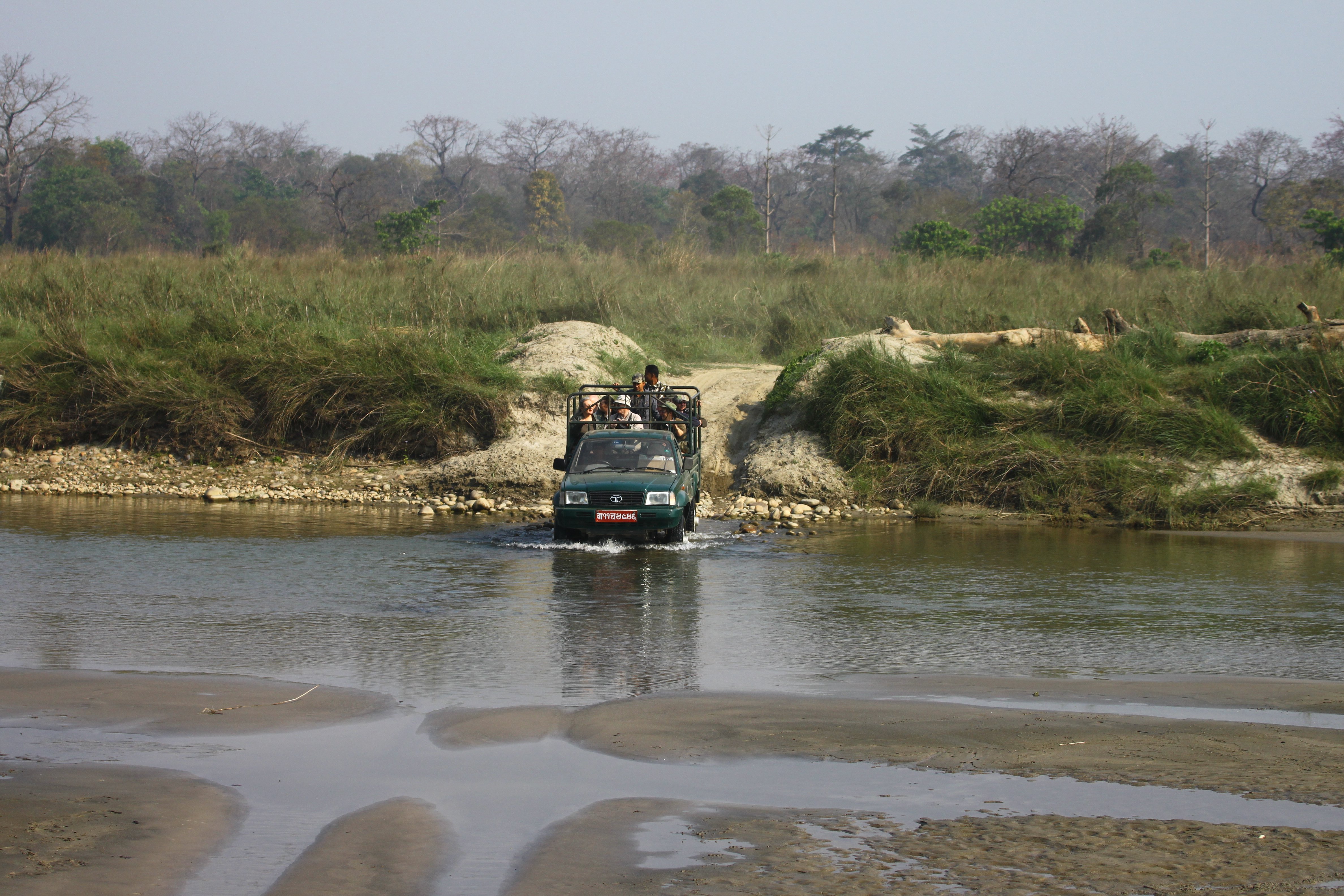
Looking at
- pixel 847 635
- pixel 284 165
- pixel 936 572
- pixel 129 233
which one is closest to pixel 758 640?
pixel 847 635

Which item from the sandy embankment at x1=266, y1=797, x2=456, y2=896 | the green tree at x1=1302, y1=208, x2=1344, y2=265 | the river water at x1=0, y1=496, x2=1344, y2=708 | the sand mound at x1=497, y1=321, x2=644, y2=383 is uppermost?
the green tree at x1=1302, y1=208, x2=1344, y2=265

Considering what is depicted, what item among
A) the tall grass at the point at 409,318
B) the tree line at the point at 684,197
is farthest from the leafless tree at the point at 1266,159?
the tall grass at the point at 409,318

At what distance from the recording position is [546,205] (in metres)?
65.5

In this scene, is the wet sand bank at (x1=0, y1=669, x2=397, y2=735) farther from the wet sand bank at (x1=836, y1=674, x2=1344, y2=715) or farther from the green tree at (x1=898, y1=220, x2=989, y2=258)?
the green tree at (x1=898, y1=220, x2=989, y2=258)

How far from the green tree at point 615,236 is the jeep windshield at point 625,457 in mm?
33229

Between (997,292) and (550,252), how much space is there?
13170 millimetres

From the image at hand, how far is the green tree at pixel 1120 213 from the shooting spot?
42.6 m

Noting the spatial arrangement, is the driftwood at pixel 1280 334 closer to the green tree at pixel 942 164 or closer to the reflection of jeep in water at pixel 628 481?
the reflection of jeep in water at pixel 628 481

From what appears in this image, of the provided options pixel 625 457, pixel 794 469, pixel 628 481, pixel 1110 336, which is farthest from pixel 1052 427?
pixel 628 481

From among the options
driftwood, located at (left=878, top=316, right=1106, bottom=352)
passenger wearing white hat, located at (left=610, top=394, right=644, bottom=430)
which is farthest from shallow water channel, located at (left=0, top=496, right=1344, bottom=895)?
driftwood, located at (left=878, top=316, right=1106, bottom=352)

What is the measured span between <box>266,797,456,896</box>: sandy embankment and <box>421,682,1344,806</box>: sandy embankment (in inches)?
41.4

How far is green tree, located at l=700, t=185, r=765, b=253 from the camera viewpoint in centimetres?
5106

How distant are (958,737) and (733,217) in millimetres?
46448

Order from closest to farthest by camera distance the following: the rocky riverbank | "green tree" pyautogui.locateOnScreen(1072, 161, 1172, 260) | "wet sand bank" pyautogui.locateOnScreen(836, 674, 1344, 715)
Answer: "wet sand bank" pyautogui.locateOnScreen(836, 674, 1344, 715) < the rocky riverbank < "green tree" pyautogui.locateOnScreen(1072, 161, 1172, 260)
